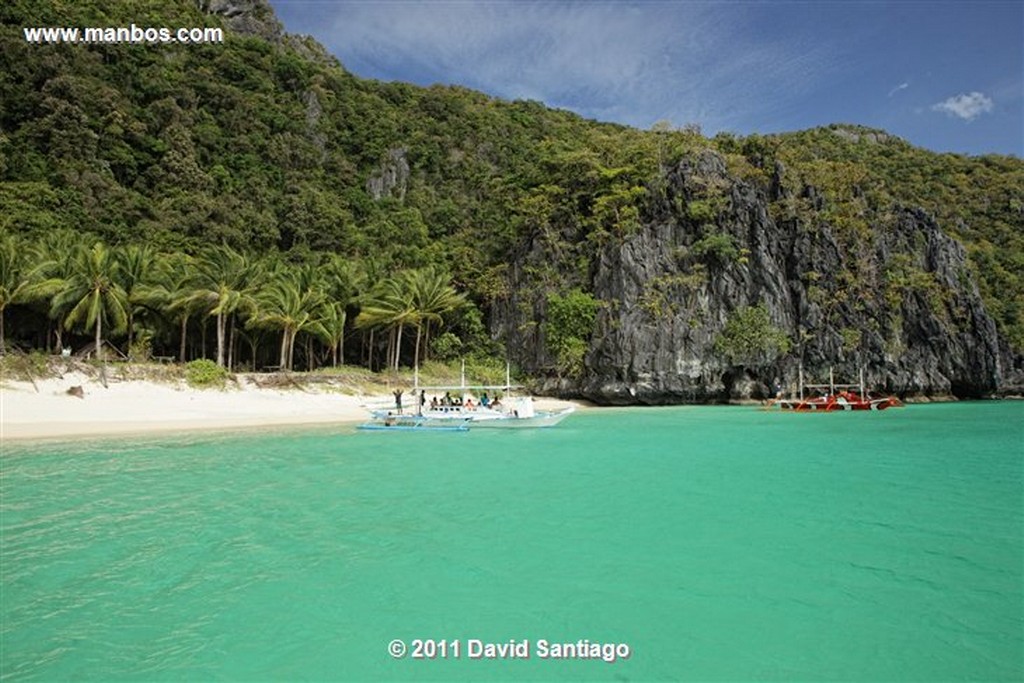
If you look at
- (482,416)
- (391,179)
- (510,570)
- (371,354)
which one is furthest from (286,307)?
(391,179)

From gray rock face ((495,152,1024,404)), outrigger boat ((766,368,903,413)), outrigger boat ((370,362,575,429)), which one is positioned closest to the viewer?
outrigger boat ((370,362,575,429))

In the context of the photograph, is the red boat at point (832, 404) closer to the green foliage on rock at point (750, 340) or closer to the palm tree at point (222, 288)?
the green foliage on rock at point (750, 340)

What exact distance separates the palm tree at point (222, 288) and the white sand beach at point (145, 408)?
4568 millimetres

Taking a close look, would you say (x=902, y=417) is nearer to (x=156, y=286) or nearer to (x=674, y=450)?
(x=674, y=450)

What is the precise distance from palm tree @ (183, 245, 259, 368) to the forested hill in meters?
1.18

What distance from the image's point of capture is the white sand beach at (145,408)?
73.3ft

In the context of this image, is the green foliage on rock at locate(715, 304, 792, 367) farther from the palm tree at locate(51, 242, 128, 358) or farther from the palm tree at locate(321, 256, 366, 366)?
the palm tree at locate(51, 242, 128, 358)

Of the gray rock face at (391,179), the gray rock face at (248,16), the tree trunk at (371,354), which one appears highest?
the gray rock face at (248,16)

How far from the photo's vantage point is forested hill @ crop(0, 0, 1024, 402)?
1641 inches

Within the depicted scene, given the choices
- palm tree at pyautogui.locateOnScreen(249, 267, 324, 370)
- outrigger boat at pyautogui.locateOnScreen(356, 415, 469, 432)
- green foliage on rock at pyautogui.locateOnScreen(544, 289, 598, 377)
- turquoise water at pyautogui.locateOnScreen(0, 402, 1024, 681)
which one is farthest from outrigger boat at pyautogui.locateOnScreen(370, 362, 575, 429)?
green foliage on rock at pyautogui.locateOnScreen(544, 289, 598, 377)

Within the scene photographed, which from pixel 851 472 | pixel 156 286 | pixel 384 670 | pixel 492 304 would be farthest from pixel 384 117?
pixel 384 670

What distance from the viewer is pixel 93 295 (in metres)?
30.9

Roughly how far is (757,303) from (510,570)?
4092cm

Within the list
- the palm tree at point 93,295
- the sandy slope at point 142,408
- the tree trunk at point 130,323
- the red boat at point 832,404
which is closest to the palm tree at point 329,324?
the sandy slope at point 142,408
